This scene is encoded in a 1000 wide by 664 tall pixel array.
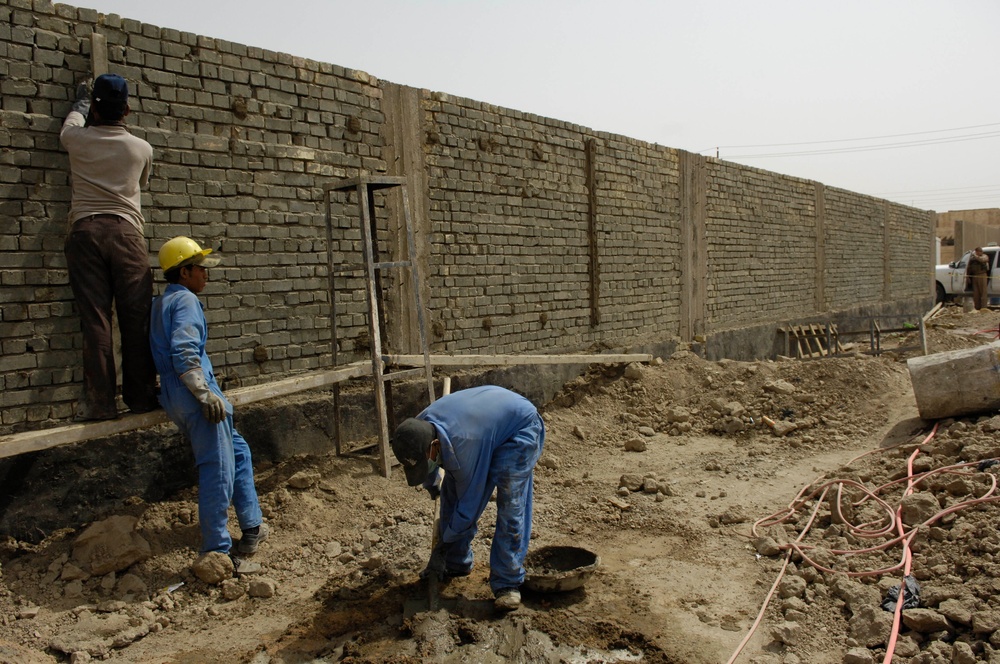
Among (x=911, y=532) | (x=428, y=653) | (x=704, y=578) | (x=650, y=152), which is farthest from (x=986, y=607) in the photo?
(x=650, y=152)

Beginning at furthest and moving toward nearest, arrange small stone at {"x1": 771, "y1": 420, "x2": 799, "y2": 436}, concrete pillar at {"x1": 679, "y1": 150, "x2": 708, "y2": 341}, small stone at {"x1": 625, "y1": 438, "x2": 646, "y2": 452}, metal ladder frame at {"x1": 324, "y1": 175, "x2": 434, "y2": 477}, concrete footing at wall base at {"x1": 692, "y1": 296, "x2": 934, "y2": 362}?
concrete footing at wall base at {"x1": 692, "y1": 296, "x2": 934, "y2": 362} < concrete pillar at {"x1": 679, "y1": 150, "x2": 708, "y2": 341} < small stone at {"x1": 771, "y1": 420, "x2": 799, "y2": 436} < small stone at {"x1": 625, "y1": 438, "x2": 646, "y2": 452} < metal ladder frame at {"x1": 324, "y1": 175, "x2": 434, "y2": 477}

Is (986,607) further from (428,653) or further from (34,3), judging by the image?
(34,3)

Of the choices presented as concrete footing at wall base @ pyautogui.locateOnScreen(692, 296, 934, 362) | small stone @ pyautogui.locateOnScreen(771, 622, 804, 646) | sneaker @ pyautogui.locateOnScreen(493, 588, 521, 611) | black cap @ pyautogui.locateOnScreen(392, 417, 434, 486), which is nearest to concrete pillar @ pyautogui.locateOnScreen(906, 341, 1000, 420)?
small stone @ pyautogui.locateOnScreen(771, 622, 804, 646)

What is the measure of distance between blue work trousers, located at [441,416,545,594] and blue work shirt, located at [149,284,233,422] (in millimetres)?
1475

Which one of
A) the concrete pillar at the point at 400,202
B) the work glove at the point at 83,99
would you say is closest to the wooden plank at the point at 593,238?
the concrete pillar at the point at 400,202

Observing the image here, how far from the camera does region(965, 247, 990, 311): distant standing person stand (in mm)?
18438

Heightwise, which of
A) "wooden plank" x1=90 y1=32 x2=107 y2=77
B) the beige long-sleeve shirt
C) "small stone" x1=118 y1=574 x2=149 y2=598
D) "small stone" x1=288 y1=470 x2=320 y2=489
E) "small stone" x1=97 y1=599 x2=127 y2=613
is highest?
"wooden plank" x1=90 y1=32 x2=107 y2=77

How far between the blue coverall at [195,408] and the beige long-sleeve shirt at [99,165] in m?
0.62

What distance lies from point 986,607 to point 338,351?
4.36 meters

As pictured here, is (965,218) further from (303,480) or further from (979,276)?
(303,480)

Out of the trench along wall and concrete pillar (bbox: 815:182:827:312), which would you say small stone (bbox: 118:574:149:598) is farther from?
concrete pillar (bbox: 815:182:827:312)

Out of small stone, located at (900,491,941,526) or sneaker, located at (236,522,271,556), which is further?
small stone, located at (900,491,941,526)

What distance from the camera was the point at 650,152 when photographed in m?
9.46

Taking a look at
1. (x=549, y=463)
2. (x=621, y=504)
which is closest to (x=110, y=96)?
(x=621, y=504)
